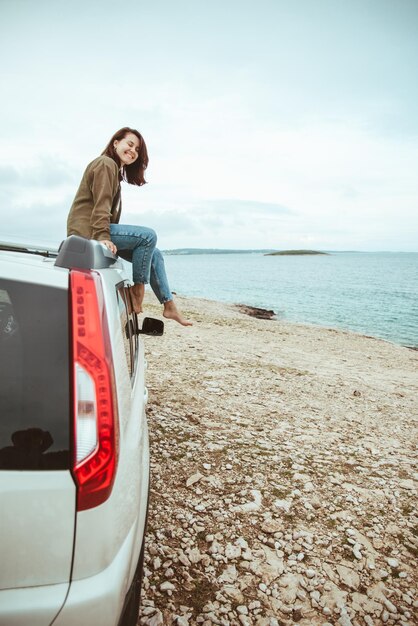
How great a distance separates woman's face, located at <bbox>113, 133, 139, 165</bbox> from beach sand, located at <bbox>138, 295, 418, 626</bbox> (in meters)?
3.20

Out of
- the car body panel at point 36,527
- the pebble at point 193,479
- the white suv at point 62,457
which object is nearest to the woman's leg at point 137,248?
the pebble at point 193,479

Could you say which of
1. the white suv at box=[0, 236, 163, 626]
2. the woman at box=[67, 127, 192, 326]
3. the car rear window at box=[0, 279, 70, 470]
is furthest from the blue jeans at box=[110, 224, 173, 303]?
the car rear window at box=[0, 279, 70, 470]

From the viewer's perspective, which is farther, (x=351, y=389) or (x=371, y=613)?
(x=351, y=389)

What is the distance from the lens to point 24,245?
268 centimetres

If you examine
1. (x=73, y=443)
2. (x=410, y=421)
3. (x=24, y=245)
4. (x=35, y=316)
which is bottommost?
(x=410, y=421)

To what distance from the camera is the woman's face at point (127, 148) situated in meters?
3.91

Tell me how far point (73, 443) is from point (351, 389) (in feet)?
23.9

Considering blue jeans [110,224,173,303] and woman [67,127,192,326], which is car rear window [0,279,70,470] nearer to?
woman [67,127,192,326]

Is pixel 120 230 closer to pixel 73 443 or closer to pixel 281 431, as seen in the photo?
pixel 73 443

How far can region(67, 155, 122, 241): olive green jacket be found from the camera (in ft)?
11.4

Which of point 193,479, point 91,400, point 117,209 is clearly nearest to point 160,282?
point 117,209

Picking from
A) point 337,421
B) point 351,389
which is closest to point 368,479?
point 337,421

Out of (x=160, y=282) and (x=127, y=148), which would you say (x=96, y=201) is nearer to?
(x=127, y=148)

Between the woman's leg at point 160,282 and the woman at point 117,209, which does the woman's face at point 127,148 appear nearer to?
the woman at point 117,209
